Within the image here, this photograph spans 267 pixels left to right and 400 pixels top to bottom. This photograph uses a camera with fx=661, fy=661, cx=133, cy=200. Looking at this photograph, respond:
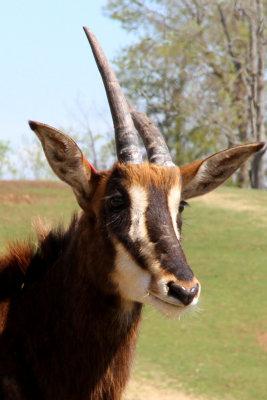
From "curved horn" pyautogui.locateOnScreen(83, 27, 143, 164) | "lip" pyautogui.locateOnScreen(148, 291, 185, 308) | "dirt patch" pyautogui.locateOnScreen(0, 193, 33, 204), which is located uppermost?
"curved horn" pyautogui.locateOnScreen(83, 27, 143, 164)

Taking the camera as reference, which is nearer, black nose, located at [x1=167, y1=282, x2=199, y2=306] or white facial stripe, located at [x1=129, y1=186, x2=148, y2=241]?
black nose, located at [x1=167, y1=282, x2=199, y2=306]

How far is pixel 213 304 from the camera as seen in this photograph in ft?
39.1

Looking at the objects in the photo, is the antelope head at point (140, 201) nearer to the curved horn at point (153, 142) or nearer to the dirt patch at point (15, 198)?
the curved horn at point (153, 142)

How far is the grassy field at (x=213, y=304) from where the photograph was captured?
862 cm

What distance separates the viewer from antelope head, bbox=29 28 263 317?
3.61 metres

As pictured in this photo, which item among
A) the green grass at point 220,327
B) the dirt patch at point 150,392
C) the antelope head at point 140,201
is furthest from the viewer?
the green grass at point 220,327

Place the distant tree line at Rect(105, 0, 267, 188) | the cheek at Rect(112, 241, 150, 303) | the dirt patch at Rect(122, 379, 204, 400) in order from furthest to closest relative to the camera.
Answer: the distant tree line at Rect(105, 0, 267, 188) < the dirt patch at Rect(122, 379, 204, 400) < the cheek at Rect(112, 241, 150, 303)

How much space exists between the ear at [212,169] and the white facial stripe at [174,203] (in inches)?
12.8

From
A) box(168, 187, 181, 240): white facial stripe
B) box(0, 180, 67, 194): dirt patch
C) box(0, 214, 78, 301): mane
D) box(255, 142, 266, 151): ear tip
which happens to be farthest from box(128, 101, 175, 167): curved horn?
box(0, 180, 67, 194): dirt patch

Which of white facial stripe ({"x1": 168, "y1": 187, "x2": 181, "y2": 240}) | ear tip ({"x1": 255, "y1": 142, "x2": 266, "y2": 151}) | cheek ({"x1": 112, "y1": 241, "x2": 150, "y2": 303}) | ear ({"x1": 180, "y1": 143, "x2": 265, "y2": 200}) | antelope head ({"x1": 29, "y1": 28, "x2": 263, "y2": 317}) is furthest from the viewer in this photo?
ear ({"x1": 180, "y1": 143, "x2": 265, "y2": 200})

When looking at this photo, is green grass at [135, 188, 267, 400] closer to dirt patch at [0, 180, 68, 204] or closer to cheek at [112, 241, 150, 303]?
cheek at [112, 241, 150, 303]

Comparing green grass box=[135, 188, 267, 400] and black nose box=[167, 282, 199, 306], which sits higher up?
black nose box=[167, 282, 199, 306]

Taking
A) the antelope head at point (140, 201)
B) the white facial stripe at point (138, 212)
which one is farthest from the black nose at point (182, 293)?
the white facial stripe at point (138, 212)

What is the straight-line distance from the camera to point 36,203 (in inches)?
697
